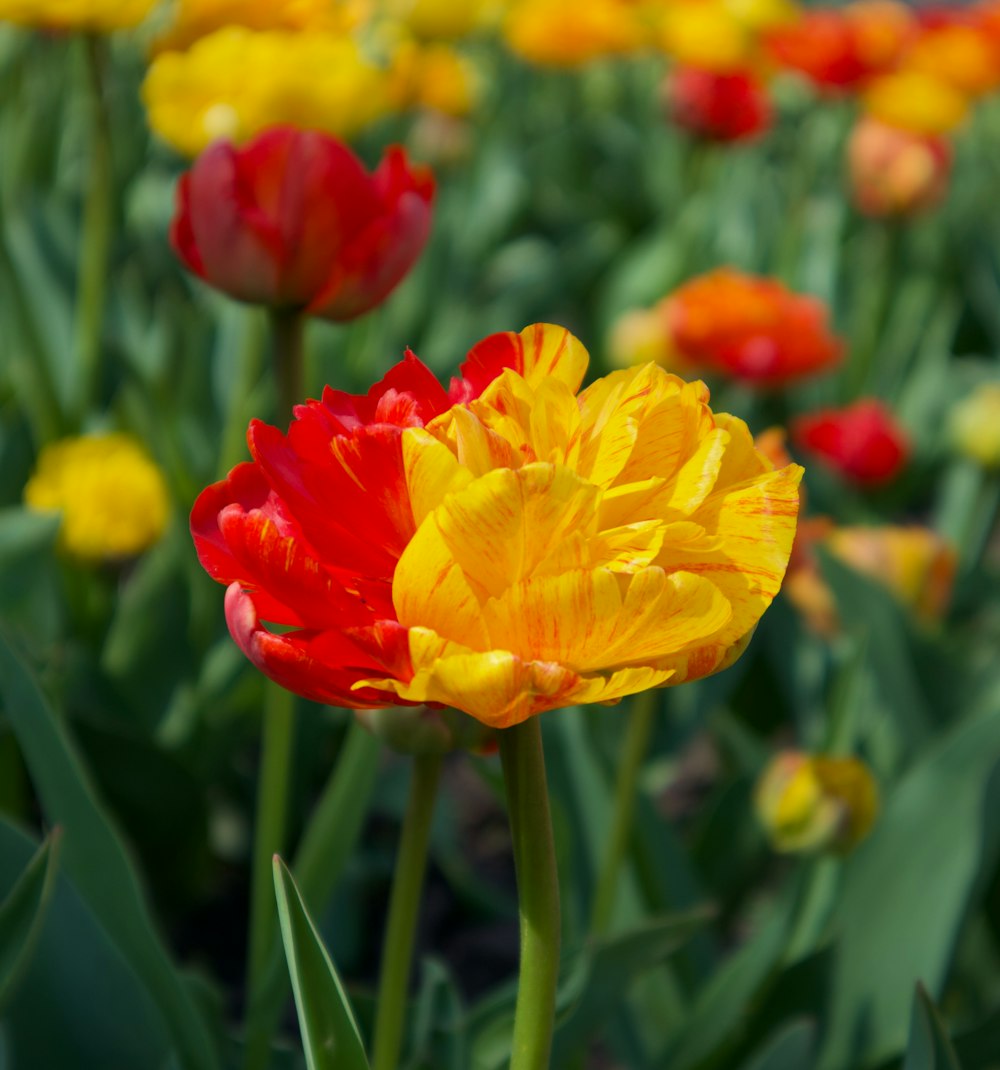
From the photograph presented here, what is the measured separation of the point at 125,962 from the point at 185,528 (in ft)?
2.04

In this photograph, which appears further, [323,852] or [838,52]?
[838,52]

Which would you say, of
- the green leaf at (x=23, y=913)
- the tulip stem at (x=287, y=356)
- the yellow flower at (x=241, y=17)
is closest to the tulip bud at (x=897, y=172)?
the yellow flower at (x=241, y=17)

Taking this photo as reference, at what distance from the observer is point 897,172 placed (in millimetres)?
2070

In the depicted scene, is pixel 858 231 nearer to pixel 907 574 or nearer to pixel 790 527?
pixel 907 574

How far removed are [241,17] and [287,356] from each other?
859 mm

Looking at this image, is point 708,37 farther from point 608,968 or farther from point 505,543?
point 505,543

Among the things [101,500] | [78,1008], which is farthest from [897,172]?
[78,1008]

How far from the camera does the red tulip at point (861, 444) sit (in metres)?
1.47

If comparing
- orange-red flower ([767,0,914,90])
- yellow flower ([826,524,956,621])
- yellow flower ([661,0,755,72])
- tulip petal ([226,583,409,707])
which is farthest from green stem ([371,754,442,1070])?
orange-red flower ([767,0,914,90])

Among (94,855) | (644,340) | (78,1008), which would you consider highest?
(94,855)

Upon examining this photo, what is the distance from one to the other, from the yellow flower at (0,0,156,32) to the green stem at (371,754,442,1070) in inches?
35.6

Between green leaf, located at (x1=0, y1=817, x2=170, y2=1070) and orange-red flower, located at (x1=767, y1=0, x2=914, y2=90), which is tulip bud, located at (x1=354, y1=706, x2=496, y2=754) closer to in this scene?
green leaf, located at (x1=0, y1=817, x2=170, y2=1070)

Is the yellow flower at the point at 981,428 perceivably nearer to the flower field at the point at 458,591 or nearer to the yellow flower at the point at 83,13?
the flower field at the point at 458,591

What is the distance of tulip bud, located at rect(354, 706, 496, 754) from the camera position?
47 cm
